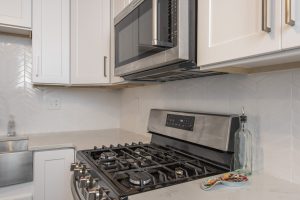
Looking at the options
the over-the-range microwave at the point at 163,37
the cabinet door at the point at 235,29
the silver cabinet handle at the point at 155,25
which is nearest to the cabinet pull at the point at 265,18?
the cabinet door at the point at 235,29

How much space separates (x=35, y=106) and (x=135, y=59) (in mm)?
1333

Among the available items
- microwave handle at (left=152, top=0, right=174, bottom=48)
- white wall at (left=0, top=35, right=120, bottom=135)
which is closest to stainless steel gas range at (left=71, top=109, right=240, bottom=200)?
microwave handle at (left=152, top=0, right=174, bottom=48)

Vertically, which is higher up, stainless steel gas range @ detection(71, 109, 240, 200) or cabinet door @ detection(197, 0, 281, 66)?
cabinet door @ detection(197, 0, 281, 66)

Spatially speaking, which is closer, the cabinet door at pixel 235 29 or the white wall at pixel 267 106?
the cabinet door at pixel 235 29

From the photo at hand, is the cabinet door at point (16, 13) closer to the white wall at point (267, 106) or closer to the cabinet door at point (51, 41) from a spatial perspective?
the cabinet door at point (51, 41)

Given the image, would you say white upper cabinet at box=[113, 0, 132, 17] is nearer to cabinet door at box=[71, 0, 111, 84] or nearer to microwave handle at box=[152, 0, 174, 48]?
cabinet door at box=[71, 0, 111, 84]

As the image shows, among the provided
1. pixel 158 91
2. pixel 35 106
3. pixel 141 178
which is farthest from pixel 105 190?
pixel 35 106

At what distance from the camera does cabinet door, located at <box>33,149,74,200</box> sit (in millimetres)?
1539

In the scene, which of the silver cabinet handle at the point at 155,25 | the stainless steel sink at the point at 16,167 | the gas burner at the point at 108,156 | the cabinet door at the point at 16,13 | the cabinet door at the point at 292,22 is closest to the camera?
the cabinet door at the point at 292,22

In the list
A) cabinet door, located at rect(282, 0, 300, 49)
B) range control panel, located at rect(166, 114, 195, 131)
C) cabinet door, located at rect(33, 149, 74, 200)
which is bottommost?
→ cabinet door, located at rect(33, 149, 74, 200)

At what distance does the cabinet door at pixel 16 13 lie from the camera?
1685 millimetres

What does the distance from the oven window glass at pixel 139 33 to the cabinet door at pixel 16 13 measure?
83cm

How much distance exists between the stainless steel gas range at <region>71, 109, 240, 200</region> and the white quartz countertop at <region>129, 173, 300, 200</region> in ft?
0.12

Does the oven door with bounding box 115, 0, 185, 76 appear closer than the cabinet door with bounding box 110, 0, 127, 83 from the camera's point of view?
Yes
